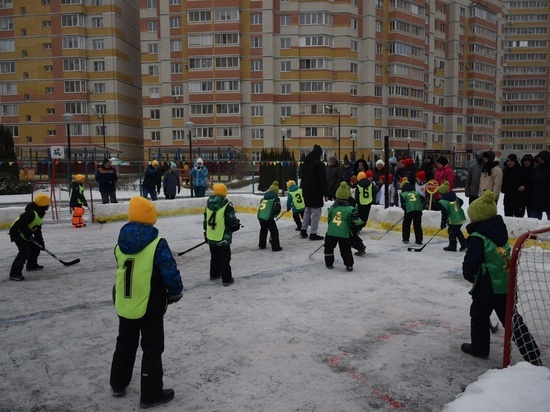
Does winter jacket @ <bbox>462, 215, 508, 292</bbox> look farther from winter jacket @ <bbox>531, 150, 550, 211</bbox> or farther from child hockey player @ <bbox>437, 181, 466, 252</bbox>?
winter jacket @ <bbox>531, 150, 550, 211</bbox>

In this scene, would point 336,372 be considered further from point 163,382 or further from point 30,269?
point 30,269

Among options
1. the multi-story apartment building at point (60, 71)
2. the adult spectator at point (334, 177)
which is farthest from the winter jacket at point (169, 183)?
the multi-story apartment building at point (60, 71)

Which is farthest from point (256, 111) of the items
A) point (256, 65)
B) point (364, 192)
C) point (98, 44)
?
point (364, 192)

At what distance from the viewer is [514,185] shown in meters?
9.87

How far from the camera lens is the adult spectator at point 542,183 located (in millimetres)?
9031

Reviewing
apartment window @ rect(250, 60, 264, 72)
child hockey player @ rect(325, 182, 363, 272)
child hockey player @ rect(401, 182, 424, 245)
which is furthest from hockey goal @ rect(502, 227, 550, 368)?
apartment window @ rect(250, 60, 264, 72)

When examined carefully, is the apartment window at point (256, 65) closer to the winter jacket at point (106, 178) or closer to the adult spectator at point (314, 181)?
the winter jacket at point (106, 178)

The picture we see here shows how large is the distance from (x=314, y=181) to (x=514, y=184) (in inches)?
166

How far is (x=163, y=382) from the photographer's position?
147 inches

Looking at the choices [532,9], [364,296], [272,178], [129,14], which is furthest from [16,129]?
[532,9]

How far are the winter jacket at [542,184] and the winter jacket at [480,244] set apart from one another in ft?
19.5

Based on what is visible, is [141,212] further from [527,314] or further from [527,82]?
[527,82]

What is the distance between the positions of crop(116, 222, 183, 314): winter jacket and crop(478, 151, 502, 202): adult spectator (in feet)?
26.7

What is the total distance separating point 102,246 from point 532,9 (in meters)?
95.0
